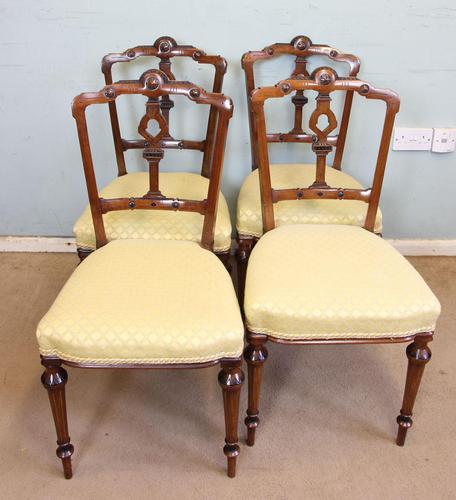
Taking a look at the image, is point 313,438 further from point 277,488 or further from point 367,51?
point 367,51

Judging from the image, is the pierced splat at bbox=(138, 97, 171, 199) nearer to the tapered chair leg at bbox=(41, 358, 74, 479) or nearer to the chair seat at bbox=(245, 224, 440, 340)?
the chair seat at bbox=(245, 224, 440, 340)

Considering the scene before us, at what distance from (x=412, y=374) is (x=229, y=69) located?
1.14 meters

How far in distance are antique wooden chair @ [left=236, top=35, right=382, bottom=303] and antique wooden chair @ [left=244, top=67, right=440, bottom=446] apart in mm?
112

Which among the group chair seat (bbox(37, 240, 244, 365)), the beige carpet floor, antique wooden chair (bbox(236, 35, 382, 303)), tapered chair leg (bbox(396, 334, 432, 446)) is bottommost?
the beige carpet floor

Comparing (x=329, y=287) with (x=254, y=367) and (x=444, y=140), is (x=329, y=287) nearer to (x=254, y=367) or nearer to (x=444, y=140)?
(x=254, y=367)

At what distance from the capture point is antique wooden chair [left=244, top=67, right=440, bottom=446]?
118 cm

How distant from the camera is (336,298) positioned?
119cm

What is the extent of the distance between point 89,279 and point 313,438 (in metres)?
0.69

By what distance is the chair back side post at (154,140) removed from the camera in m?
1.29

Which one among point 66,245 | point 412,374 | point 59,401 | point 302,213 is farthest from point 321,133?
point 66,245

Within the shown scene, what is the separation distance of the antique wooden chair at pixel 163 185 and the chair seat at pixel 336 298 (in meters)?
0.27

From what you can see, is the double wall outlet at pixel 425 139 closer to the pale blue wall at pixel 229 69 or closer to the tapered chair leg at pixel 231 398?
the pale blue wall at pixel 229 69

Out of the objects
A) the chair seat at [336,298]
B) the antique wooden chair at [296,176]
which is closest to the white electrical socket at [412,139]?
the antique wooden chair at [296,176]

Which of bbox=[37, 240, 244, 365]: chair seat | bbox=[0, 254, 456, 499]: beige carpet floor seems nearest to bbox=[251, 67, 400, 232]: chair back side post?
bbox=[37, 240, 244, 365]: chair seat
